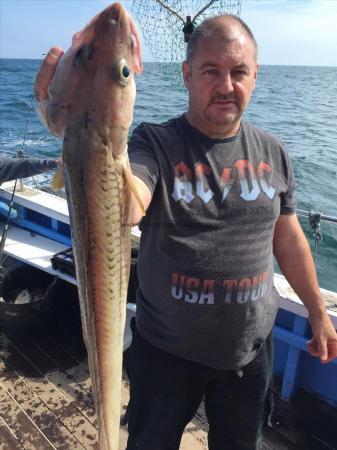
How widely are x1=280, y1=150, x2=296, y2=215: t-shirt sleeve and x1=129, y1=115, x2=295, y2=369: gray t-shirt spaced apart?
9 centimetres

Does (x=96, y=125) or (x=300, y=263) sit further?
(x=300, y=263)

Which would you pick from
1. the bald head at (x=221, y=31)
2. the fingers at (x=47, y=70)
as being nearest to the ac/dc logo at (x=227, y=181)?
the bald head at (x=221, y=31)

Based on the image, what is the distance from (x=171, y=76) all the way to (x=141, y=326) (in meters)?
4.31

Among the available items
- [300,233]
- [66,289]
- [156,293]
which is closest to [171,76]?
[66,289]

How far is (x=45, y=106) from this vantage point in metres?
1.54

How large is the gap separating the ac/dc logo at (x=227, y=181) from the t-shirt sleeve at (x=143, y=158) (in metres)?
0.14

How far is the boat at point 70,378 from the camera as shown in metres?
3.36

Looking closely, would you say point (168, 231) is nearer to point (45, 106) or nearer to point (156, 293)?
point (156, 293)

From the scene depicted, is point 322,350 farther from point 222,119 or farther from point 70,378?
point 70,378

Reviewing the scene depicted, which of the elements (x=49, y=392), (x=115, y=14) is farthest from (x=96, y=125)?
(x=49, y=392)

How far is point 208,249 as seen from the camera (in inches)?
81.6

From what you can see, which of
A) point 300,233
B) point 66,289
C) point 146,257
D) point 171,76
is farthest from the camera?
point 171,76

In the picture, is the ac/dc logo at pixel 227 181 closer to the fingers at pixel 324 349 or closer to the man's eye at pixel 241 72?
the man's eye at pixel 241 72

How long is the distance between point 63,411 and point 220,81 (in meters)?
2.98
